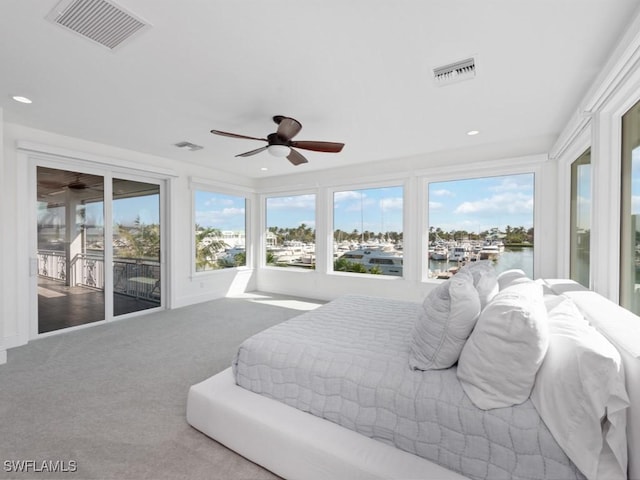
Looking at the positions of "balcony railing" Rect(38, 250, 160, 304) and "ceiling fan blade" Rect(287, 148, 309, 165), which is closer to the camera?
"ceiling fan blade" Rect(287, 148, 309, 165)

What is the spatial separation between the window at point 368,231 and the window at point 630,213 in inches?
115

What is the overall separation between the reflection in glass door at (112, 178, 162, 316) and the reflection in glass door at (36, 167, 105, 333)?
0.67 ft

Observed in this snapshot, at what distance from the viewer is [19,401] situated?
2.19 m

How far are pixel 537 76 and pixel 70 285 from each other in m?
5.73

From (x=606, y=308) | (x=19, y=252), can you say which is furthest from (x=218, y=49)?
(x=19, y=252)

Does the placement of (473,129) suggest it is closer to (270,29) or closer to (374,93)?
(374,93)

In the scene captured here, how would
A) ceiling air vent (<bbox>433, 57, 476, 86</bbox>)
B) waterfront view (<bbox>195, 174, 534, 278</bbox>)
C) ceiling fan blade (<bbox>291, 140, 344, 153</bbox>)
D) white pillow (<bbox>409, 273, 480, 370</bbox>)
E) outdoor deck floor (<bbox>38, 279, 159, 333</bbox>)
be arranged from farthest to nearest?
waterfront view (<bbox>195, 174, 534, 278</bbox>), outdoor deck floor (<bbox>38, 279, 159, 333</bbox>), ceiling fan blade (<bbox>291, 140, 344, 153</bbox>), ceiling air vent (<bbox>433, 57, 476, 86</bbox>), white pillow (<bbox>409, 273, 480, 370</bbox>)

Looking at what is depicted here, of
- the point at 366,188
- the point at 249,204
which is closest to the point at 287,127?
the point at 366,188

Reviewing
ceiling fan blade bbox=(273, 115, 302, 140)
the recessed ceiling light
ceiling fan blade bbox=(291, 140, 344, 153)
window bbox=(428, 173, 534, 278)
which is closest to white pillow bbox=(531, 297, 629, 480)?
ceiling fan blade bbox=(291, 140, 344, 153)

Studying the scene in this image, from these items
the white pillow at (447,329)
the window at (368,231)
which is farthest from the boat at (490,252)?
the white pillow at (447,329)

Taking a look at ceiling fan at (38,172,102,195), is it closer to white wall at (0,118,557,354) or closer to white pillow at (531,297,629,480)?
white wall at (0,118,557,354)

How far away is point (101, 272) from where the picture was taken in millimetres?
4152

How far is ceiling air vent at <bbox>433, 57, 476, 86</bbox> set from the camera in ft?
7.07

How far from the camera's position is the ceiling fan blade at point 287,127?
2.61 m
